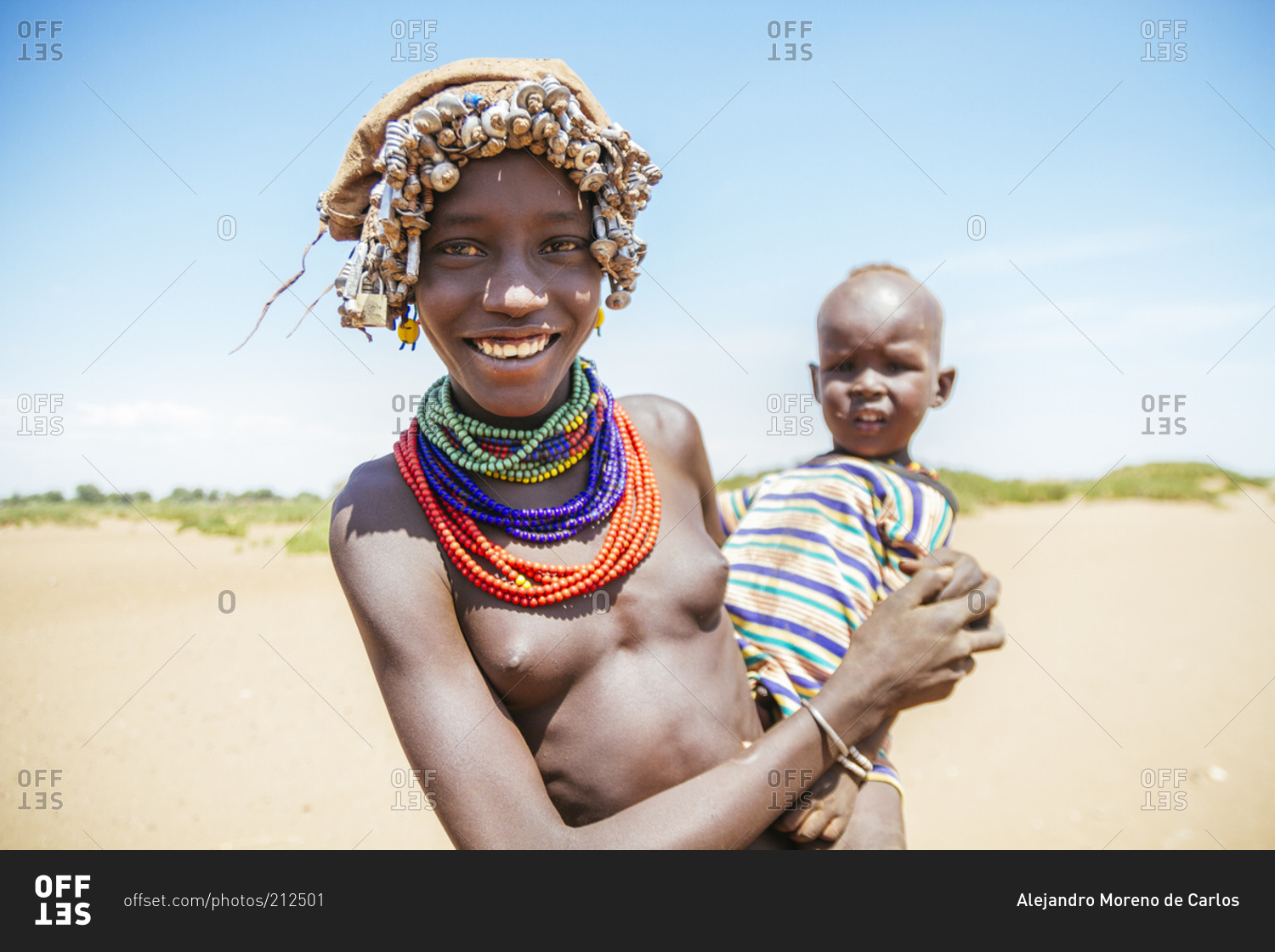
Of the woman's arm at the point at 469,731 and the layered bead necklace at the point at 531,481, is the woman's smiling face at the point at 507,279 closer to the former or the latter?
the layered bead necklace at the point at 531,481

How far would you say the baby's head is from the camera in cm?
300

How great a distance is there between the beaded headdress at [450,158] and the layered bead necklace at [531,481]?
13.4 inches

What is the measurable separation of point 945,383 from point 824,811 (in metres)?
1.88

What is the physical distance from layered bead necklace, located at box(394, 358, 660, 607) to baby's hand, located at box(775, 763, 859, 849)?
743 mm

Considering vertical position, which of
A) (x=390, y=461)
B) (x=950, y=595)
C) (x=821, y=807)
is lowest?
(x=821, y=807)

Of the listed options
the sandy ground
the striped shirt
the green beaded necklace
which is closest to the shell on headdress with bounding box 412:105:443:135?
the green beaded necklace

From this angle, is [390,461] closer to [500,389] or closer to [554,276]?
[500,389]

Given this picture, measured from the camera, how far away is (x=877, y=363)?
305cm

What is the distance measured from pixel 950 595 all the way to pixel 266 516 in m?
20.9

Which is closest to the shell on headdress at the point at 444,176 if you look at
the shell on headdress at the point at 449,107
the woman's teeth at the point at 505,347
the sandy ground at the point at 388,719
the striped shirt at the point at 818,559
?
the shell on headdress at the point at 449,107

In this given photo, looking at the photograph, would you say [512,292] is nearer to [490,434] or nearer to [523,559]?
[490,434]

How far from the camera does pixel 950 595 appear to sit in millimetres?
2398
